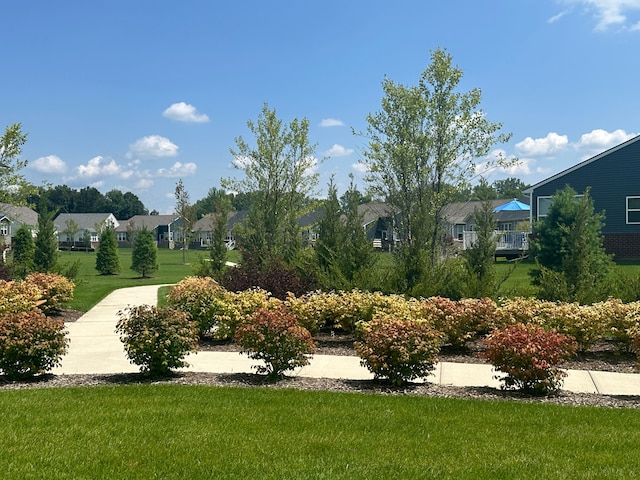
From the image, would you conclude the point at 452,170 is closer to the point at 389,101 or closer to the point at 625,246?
the point at 389,101

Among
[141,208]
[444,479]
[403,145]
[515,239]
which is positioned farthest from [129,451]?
[141,208]

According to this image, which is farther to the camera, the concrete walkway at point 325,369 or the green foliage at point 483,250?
the green foliage at point 483,250

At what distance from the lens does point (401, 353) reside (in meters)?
6.82

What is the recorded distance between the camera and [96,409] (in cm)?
581

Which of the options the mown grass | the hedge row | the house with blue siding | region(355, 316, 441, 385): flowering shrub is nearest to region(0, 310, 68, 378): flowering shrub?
the mown grass

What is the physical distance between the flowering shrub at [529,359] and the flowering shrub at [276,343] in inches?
86.3

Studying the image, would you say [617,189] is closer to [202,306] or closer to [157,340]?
[202,306]

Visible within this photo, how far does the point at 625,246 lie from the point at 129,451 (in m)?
29.0

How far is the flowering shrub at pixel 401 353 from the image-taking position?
688cm

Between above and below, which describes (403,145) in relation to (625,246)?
above

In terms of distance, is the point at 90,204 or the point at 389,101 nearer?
the point at 389,101

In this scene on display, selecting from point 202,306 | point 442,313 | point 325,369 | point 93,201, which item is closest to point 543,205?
point 442,313

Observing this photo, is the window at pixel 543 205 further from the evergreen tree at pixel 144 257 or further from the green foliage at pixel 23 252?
the green foliage at pixel 23 252

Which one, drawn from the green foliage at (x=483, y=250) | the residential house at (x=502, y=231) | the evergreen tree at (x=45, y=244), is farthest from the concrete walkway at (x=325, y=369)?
the evergreen tree at (x=45, y=244)
